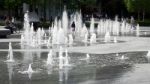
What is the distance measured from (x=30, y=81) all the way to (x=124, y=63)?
500cm

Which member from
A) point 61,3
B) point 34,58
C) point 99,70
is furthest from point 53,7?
point 99,70

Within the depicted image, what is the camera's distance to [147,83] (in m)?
11.5

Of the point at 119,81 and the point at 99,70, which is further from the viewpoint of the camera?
the point at 99,70

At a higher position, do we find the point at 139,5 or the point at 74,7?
the point at 139,5

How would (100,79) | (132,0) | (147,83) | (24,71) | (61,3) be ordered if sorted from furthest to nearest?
(132,0) < (61,3) < (24,71) < (100,79) < (147,83)

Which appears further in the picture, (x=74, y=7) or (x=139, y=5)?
(x=139, y=5)

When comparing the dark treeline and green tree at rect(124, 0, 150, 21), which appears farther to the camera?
green tree at rect(124, 0, 150, 21)

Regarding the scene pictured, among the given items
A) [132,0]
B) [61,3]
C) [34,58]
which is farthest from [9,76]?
[132,0]

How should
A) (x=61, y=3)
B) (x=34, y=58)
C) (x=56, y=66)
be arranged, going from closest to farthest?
(x=56, y=66)
(x=34, y=58)
(x=61, y=3)

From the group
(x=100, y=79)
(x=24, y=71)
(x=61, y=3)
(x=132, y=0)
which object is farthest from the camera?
(x=132, y=0)

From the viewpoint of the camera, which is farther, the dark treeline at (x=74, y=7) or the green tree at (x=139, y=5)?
the green tree at (x=139, y=5)

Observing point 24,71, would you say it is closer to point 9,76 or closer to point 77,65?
point 9,76

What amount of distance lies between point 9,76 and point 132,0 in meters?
52.7

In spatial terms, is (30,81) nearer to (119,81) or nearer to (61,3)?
(119,81)
